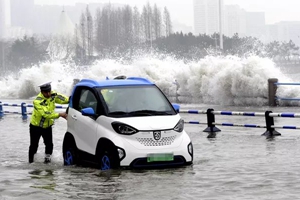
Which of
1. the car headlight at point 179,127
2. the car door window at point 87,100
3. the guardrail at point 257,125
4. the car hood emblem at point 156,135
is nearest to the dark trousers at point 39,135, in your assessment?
the car door window at point 87,100

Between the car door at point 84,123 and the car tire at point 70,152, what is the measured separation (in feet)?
0.74

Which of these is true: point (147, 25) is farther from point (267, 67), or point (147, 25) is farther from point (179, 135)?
point (179, 135)

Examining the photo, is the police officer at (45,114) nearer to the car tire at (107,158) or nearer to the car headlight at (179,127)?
the car tire at (107,158)

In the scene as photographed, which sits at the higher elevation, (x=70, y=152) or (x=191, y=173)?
(x=70, y=152)

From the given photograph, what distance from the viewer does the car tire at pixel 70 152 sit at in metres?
13.4

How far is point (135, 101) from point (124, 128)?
2.85 feet

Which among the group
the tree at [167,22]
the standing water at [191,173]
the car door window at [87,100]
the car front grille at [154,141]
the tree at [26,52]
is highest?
the tree at [167,22]

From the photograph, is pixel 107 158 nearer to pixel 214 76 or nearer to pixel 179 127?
pixel 179 127

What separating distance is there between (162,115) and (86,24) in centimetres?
15006

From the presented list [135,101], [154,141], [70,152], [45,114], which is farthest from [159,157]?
[45,114]

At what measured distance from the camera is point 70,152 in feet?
44.3

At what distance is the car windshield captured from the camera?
1266cm

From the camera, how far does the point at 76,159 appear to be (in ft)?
43.7

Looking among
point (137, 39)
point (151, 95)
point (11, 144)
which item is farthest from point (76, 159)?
point (137, 39)
